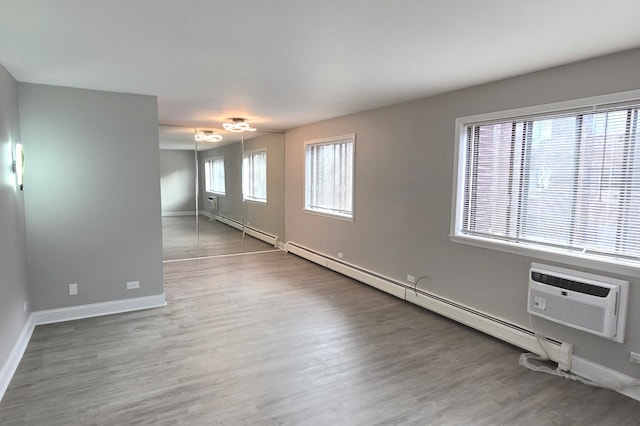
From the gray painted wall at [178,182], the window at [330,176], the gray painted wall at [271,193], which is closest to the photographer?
the window at [330,176]

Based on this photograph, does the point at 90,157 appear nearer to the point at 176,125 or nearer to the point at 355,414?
the point at 176,125

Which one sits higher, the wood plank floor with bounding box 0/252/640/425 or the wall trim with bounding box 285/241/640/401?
the wall trim with bounding box 285/241/640/401

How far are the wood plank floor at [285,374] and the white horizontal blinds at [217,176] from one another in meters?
3.51

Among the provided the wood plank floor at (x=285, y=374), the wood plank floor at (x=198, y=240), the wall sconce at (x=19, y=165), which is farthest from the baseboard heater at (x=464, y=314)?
the wall sconce at (x=19, y=165)

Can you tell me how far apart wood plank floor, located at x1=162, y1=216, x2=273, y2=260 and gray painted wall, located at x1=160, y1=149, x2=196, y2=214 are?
240mm

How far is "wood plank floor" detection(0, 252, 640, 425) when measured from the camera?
2414 mm

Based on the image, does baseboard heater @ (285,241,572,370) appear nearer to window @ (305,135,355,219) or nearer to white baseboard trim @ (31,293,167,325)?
window @ (305,135,355,219)

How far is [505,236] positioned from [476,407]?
5.65ft

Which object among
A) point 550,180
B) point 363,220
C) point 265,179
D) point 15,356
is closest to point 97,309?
point 15,356

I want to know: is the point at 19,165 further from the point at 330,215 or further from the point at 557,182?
the point at 557,182

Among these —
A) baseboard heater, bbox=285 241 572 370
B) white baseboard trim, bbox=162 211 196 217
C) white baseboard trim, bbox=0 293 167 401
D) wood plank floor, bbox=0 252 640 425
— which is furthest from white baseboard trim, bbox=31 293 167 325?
white baseboard trim, bbox=162 211 196 217

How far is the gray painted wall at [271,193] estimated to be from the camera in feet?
25.1

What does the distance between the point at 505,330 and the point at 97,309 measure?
4.32 meters

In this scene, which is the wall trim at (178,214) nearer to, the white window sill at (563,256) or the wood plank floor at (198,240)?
the wood plank floor at (198,240)
